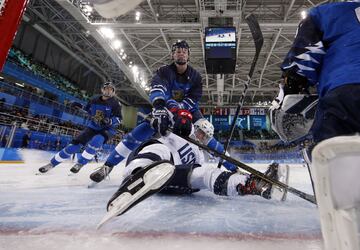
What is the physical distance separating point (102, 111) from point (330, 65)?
385 centimetres

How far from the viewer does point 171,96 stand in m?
2.89

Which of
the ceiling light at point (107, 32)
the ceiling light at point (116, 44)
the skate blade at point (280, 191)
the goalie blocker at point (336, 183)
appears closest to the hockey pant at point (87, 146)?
the skate blade at point (280, 191)

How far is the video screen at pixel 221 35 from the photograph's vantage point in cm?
852

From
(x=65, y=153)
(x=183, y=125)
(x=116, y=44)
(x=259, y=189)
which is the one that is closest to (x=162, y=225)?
(x=259, y=189)

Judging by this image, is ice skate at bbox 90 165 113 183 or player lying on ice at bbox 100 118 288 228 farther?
ice skate at bbox 90 165 113 183

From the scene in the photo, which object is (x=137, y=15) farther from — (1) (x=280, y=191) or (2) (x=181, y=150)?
(1) (x=280, y=191)

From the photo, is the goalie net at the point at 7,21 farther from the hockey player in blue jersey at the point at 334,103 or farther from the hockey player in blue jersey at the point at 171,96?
the hockey player in blue jersey at the point at 334,103

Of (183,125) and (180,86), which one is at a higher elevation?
(180,86)

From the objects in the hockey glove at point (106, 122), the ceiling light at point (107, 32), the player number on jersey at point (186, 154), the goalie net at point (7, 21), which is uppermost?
the ceiling light at point (107, 32)

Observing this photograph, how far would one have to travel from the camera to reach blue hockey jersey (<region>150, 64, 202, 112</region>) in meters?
2.76

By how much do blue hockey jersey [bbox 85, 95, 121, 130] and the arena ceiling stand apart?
6.00m

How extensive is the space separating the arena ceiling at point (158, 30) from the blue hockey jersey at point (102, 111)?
600cm

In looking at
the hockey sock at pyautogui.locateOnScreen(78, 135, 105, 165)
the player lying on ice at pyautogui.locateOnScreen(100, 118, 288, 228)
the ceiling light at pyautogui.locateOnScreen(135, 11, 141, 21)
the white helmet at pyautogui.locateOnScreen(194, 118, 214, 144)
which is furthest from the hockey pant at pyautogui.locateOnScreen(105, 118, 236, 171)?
the ceiling light at pyautogui.locateOnScreen(135, 11, 141, 21)

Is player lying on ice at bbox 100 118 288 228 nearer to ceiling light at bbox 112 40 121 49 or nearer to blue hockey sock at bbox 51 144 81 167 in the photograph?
blue hockey sock at bbox 51 144 81 167
